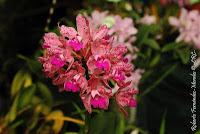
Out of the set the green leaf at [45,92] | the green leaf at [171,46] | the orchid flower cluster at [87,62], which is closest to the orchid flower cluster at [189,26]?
the green leaf at [171,46]

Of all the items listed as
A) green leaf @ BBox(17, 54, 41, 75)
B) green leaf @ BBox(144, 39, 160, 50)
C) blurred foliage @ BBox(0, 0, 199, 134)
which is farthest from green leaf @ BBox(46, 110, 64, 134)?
green leaf @ BBox(144, 39, 160, 50)

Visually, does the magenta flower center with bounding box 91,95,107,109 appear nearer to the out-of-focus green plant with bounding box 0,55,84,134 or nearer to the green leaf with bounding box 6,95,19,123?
the out-of-focus green plant with bounding box 0,55,84,134

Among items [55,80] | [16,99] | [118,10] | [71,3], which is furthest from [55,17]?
[55,80]

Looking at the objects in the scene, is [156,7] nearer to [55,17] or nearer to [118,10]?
[118,10]

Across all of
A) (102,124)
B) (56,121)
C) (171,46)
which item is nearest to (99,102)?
(102,124)

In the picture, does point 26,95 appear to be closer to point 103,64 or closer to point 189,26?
point 189,26

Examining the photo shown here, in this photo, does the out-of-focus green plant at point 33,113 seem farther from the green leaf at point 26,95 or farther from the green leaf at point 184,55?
the green leaf at point 184,55
